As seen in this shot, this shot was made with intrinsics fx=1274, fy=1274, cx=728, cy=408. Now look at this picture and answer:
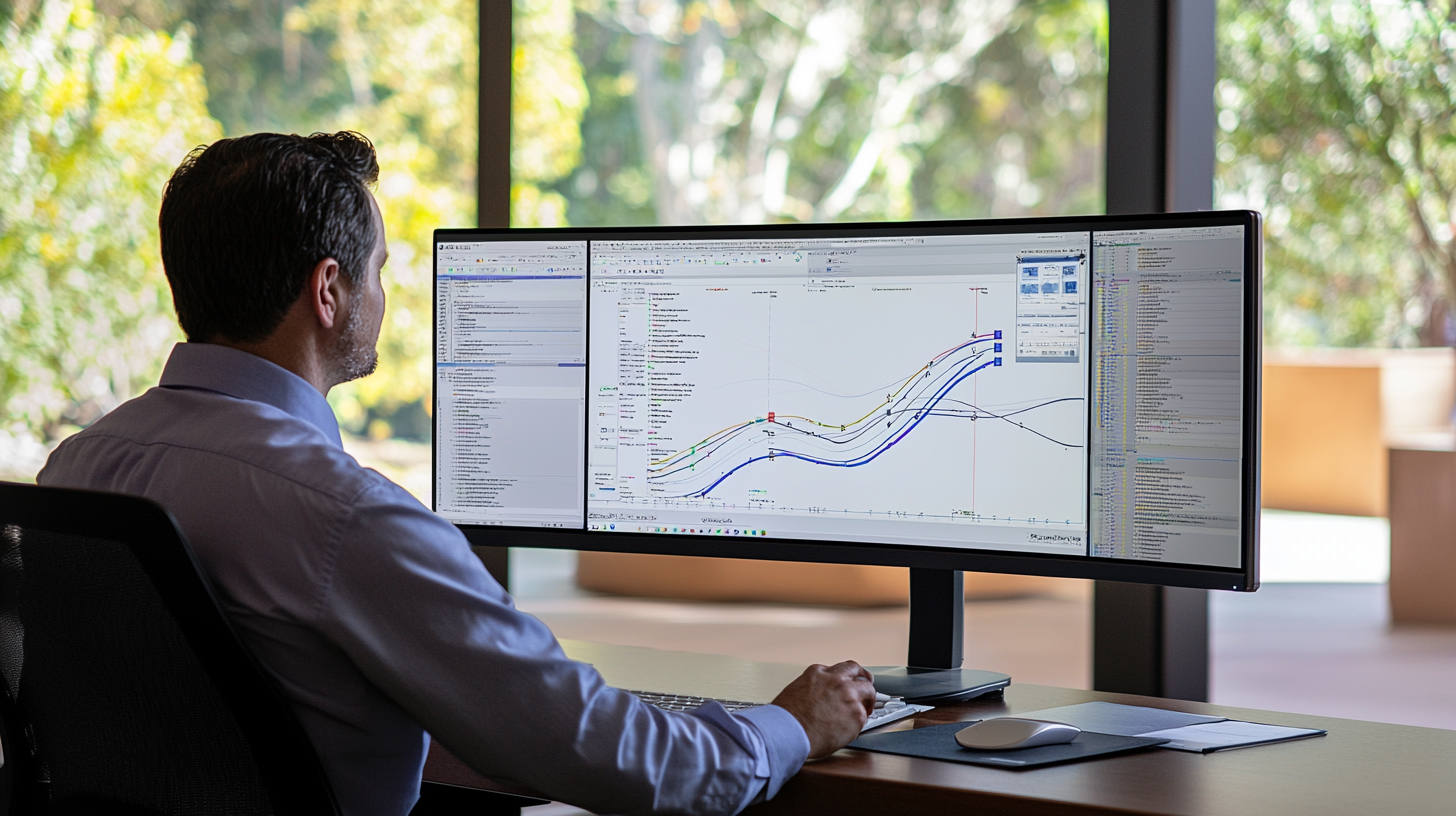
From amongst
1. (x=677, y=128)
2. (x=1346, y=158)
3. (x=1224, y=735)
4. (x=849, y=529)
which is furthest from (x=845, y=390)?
(x=677, y=128)

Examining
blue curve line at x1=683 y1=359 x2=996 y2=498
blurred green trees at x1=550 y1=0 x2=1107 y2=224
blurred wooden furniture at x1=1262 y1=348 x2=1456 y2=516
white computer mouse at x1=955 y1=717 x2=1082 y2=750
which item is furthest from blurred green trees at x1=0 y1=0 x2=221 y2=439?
blurred wooden furniture at x1=1262 y1=348 x2=1456 y2=516

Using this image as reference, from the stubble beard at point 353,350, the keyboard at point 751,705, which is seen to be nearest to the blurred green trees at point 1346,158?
the keyboard at point 751,705

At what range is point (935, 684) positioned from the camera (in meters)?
1.34

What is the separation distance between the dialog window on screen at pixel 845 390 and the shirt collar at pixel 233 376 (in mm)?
509

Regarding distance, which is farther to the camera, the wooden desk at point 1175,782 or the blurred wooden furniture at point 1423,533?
the blurred wooden furniture at point 1423,533

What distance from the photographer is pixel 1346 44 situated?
5.85 metres

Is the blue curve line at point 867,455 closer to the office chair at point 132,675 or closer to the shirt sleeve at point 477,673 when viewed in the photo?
the shirt sleeve at point 477,673

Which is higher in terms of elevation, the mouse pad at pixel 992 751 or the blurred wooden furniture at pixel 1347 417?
the blurred wooden furniture at pixel 1347 417

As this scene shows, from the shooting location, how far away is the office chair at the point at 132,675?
80 cm

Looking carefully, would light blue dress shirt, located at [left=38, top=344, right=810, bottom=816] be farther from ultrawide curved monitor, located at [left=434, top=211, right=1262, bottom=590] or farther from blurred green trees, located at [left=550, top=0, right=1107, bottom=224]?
blurred green trees, located at [left=550, top=0, right=1107, bottom=224]

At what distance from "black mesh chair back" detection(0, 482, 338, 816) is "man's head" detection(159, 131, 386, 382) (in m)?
0.22

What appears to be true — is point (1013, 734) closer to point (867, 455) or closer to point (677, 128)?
point (867, 455)

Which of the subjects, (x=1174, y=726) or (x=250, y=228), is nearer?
(x=250, y=228)

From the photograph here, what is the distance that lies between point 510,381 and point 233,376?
1.75ft
